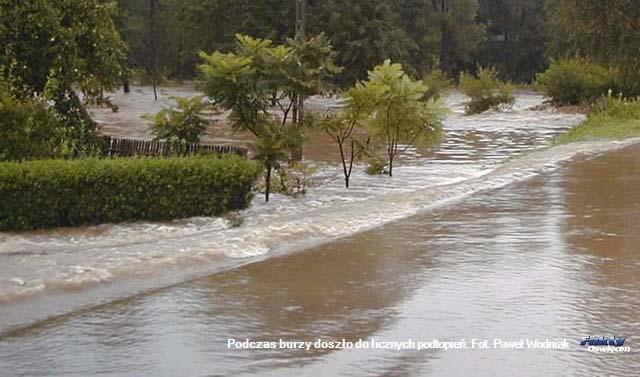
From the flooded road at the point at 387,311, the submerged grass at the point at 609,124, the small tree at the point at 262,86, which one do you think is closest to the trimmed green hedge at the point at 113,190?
the small tree at the point at 262,86

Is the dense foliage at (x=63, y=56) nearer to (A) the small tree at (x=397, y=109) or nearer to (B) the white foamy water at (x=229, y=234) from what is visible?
(B) the white foamy water at (x=229, y=234)

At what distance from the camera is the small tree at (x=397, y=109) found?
1580 cm

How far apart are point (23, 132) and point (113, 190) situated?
2.81 metres

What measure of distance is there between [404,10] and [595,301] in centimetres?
6050

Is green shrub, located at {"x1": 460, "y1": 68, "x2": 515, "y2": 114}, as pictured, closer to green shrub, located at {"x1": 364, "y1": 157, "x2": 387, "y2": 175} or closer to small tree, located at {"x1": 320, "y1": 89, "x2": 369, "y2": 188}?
green shrub, located at {"x1": 364, "y1": 157, "x2": 387, "y2": 175}

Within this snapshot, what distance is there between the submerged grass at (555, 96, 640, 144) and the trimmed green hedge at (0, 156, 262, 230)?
42.2 feet

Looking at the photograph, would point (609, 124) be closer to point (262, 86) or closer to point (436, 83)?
point (262, 86)

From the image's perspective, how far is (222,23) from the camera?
173 feet

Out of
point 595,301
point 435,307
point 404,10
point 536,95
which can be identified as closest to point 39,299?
point 435,307

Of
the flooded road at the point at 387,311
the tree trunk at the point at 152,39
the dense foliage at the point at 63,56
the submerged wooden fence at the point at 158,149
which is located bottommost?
the flooded road at the point at 387,311

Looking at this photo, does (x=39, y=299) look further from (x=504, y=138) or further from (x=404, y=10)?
(x=404, y=10)

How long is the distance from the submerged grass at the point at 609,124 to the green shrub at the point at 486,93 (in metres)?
7.21

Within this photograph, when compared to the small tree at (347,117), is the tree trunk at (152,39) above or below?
above

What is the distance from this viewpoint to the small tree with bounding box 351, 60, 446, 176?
622 inches
